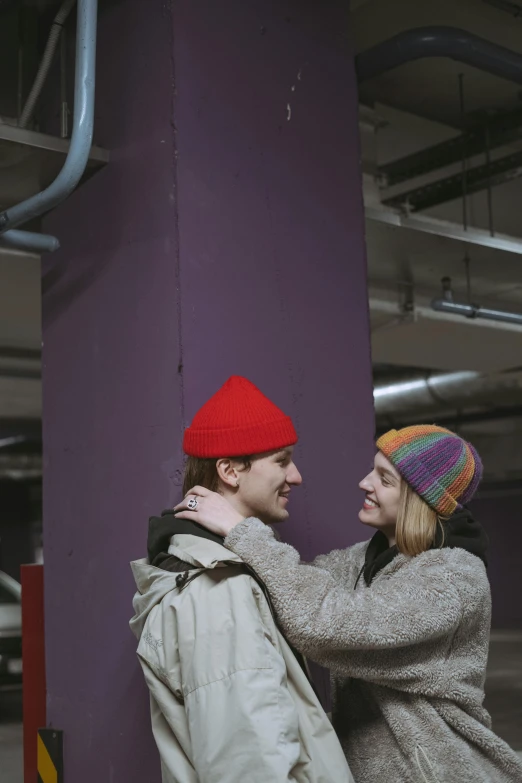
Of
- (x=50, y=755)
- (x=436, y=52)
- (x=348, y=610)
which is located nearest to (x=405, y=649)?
(x=348, y=610)

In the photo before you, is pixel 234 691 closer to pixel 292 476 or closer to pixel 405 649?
pixel 405 649

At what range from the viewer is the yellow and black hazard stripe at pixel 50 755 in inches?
93.0

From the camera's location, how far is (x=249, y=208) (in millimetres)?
2363

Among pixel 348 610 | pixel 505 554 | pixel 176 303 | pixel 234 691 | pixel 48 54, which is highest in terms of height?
pixel 48 54

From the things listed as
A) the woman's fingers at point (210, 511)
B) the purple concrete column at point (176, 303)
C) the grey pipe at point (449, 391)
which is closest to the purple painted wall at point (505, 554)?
the grey pipe at point (449, 391)

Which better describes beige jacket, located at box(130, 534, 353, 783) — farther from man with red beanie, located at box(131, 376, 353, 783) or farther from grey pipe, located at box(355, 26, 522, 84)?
grey pipe, located at box(355, 26, 522, 84)

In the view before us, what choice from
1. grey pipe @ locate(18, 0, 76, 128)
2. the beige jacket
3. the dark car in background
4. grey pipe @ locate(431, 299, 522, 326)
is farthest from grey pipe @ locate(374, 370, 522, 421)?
the beige jacket

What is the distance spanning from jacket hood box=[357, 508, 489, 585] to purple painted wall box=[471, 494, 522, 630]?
38.2 ft

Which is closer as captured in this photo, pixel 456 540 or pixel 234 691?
pixel 234 691

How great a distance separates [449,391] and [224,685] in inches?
→ 330

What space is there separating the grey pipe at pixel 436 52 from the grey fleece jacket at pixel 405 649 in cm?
184

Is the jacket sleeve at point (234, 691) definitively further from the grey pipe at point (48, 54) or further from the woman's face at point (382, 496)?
the grey pipe at point (48, 54)

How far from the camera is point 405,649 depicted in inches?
67.0

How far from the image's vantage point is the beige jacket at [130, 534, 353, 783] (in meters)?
1.44
